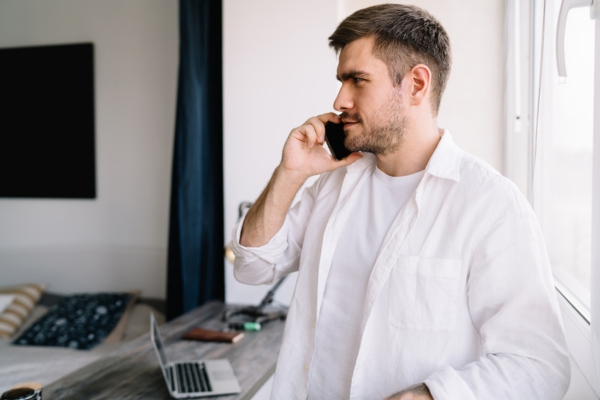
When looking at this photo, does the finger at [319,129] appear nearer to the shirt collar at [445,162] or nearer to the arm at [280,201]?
the arm at [280,201]

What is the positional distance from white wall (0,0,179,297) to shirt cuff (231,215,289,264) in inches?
84.0

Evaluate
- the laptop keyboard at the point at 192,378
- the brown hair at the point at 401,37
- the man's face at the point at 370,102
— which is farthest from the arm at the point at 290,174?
the laptop keyboard at the point at 192,378

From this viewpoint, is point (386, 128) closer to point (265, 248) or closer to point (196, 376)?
point (265, 248)

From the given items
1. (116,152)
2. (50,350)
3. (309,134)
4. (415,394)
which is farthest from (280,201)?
(116,152)

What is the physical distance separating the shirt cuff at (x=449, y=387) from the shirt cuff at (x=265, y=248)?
526 mm

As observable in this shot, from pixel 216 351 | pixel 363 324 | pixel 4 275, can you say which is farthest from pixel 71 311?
pixel 363 324

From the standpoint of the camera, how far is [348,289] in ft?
3.90

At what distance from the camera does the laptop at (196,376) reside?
1565 millimetres

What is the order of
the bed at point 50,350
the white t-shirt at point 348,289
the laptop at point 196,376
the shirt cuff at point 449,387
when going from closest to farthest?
the shirt cuff at point 449,387
the white t-shirt at point 348,289
the laptop at point 196,376
the bed at point 50,350

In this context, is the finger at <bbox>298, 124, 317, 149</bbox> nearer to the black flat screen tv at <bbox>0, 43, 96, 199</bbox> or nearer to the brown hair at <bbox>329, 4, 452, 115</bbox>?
the brown hair at <bbox>329, 4, 452, 115</bbox>

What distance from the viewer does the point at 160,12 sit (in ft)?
10.8

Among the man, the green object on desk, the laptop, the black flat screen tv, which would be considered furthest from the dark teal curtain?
the man

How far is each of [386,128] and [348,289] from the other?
0.37 metres

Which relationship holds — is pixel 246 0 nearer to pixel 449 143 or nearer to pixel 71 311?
pixel 449 143
